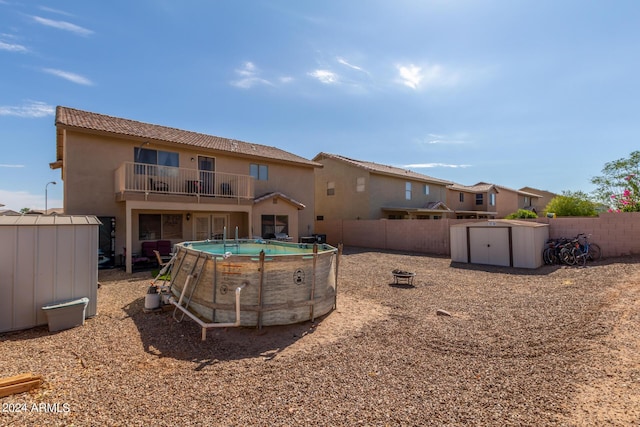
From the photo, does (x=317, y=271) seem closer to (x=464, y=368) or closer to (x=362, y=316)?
(x=362, y=316)

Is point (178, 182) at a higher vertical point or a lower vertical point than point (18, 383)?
higher

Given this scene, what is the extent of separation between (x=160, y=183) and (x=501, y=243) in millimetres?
14124

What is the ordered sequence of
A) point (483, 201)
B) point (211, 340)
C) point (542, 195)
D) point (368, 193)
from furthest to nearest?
1. point (542, 195)
2. point (483, 201)
3. point (368, 193)
4. point (211, 340)

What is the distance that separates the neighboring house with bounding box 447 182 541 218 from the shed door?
1749cm

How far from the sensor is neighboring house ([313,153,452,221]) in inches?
885

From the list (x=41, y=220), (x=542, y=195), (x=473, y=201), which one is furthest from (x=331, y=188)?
(x=542, y=195)

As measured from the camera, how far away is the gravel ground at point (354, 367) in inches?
120

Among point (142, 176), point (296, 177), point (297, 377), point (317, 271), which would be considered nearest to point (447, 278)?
point (317, 271)

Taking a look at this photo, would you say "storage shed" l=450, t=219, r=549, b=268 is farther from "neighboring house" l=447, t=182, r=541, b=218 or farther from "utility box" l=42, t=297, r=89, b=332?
"neighboring house" l=447, t=182, r=541, b=218

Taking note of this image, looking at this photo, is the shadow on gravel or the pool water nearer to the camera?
the shadow on gravel

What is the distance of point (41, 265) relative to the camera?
5.42 meters

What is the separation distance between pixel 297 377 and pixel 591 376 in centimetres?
354

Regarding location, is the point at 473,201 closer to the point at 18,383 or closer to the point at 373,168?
the point at 373,168

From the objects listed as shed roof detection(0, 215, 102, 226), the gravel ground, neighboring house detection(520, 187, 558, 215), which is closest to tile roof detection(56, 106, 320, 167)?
shed roof detection(0, 215, 102, 226)
